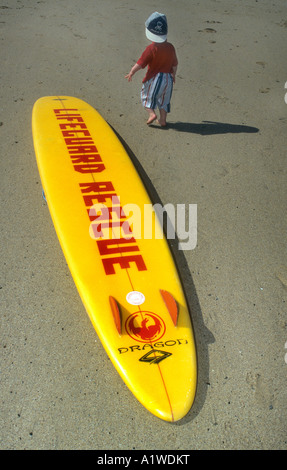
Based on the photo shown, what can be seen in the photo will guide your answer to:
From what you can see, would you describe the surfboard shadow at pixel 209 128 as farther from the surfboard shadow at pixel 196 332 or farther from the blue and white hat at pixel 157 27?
the surfboard shadow at pixel 196 332

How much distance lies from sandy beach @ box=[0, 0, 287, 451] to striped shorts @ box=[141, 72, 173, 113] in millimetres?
501

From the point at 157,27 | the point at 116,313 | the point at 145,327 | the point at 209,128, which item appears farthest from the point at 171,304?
the point at 209,128

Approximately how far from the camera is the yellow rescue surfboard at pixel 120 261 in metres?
2.97

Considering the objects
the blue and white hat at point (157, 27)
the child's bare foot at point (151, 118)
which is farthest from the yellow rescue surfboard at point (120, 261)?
the blue and white hat at point (157, 27)

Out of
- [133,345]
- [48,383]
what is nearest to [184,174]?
[133,345]

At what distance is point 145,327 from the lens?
10.4ft

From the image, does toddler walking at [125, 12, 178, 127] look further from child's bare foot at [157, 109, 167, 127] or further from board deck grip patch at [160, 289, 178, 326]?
board deck grip patch at [160, 289, 178, 326]

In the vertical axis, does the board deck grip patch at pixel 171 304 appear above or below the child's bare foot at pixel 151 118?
below

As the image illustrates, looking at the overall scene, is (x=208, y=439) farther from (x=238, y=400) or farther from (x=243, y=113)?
(x=243, y=113)

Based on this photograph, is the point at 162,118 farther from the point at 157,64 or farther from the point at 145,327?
the point at 145,327

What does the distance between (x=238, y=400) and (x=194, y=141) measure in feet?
12.5

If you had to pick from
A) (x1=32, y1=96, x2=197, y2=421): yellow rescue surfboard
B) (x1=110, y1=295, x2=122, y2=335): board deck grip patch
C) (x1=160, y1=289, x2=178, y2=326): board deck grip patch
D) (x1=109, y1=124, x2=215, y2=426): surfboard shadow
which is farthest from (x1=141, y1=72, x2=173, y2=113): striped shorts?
(x1=110, y1=295, x2=122, y2=335): board deck grip patch

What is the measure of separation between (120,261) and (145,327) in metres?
0.68
